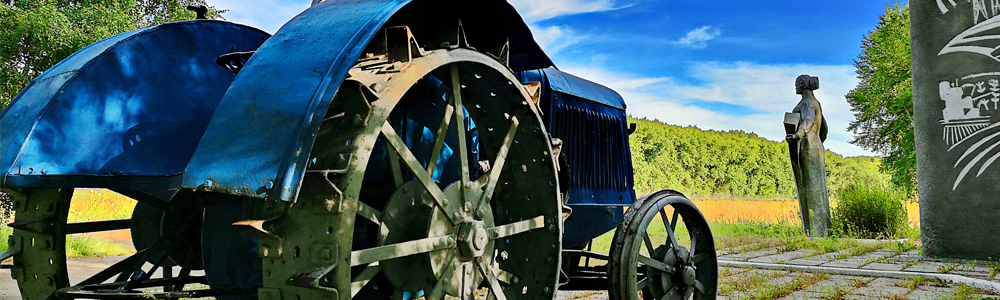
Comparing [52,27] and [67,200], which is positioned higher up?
[52,27]

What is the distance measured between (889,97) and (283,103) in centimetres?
1975

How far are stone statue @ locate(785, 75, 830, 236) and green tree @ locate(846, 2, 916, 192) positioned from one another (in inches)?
302

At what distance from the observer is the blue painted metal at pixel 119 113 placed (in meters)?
2.07

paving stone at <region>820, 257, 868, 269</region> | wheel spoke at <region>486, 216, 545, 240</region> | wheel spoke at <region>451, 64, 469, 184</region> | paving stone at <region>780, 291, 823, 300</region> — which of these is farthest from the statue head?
wheel spoke at <region>451, 64, 469, 184</region>

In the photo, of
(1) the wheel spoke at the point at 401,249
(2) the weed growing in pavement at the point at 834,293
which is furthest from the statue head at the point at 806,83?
(1) the wheel spoke at the point at 401,249

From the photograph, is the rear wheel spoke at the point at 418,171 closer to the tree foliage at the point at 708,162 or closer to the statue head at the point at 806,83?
the statue head at the point at 806,83

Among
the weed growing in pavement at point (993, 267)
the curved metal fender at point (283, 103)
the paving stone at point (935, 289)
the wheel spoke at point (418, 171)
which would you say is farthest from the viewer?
the weed growing in pavement at point (993, 267)

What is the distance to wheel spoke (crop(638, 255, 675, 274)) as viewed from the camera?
2916 millimetres

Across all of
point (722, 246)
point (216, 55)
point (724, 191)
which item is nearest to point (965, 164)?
point (722, 246)

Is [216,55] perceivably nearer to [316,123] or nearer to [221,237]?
[221,237]

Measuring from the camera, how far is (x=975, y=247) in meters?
6.73

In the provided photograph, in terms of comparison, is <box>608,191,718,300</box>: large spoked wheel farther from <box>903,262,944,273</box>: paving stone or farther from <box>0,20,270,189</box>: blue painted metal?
<box>903,262,944,273</box>: paving stone

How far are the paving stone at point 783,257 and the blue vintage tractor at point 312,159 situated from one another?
15.8 feet

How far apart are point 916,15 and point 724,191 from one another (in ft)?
47.8
